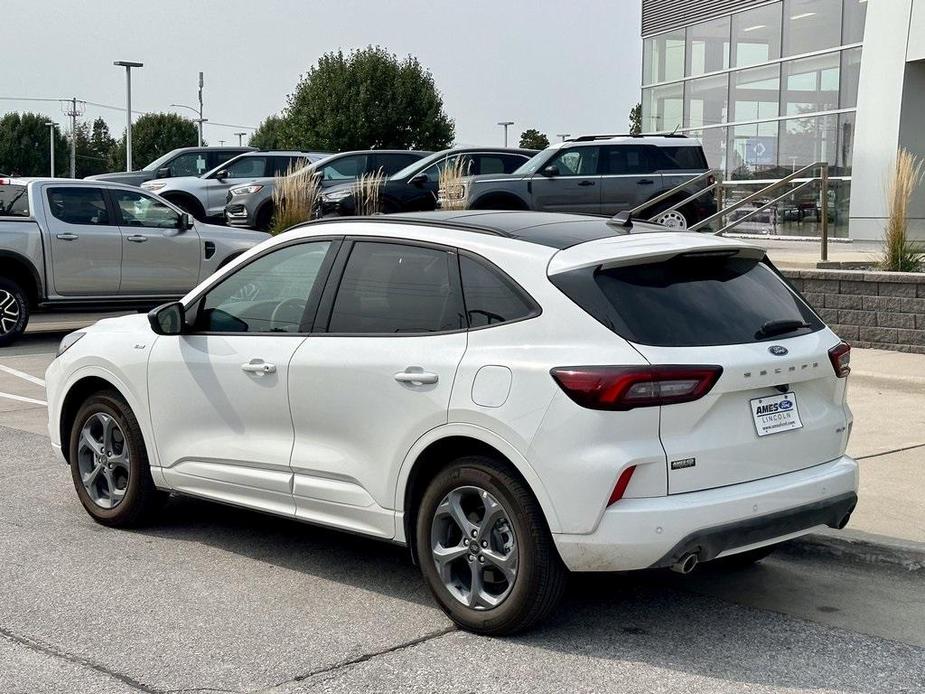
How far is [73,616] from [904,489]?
452 centimetres

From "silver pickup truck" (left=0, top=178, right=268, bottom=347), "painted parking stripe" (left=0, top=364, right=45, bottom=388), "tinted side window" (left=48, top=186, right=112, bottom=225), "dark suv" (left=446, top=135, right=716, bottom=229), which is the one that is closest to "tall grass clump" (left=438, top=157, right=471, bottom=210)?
"dark suv" (left=446, top=135, right=716, bottom=229)

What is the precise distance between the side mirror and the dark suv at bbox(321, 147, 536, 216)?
537 inches

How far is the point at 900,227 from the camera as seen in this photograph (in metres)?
12.9

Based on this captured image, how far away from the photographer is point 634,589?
18.6 feet

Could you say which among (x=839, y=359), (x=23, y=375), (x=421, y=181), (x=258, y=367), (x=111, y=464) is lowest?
(x=23, y=375)

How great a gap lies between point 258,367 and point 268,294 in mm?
416

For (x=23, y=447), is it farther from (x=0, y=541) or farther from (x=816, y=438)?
(x=816, y=438)

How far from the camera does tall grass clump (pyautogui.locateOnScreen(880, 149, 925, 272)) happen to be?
12820 millimetres

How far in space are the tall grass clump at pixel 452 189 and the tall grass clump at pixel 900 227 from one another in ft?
25.3

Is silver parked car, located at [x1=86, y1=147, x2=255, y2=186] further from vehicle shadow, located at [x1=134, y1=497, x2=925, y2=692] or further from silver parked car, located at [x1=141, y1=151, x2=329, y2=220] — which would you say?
vehicle shadow, located at [x1=134, y1=497, x2=925, y2=692]

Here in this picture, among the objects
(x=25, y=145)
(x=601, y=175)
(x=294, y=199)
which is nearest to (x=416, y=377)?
(x=294, y=199)

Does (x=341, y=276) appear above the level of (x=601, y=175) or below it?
below

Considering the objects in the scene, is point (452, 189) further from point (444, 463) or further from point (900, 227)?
point (444, 463)

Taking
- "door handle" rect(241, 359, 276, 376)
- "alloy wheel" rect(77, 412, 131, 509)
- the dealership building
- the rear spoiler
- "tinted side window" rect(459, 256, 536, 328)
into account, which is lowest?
"alloy wheel" rect(77, 412, 131, 509)
